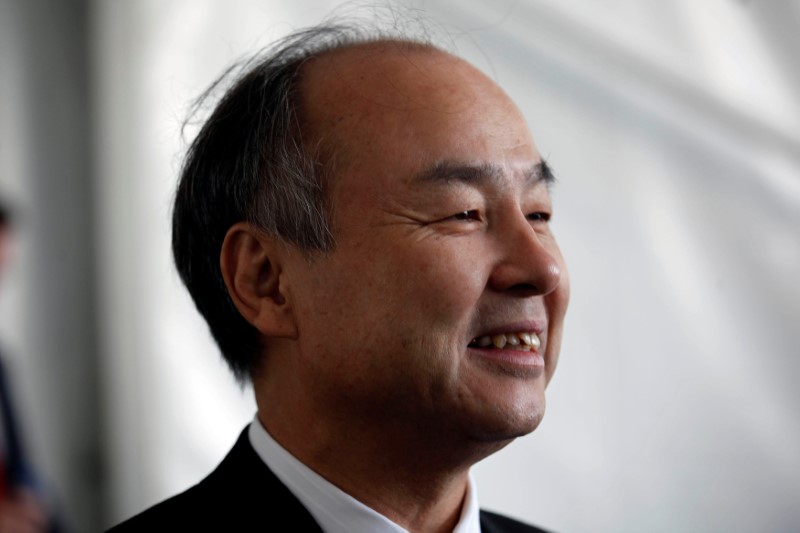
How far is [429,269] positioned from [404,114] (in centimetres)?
23

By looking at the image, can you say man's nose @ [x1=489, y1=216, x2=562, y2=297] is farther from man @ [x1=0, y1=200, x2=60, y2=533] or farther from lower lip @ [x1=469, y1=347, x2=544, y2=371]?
man @ [x1=0, y1=200, x2=60, y2=533]

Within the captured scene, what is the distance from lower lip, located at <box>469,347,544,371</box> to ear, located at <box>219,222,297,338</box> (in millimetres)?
272

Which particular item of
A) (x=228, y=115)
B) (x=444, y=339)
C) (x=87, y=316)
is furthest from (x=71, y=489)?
(x=444, y=339)

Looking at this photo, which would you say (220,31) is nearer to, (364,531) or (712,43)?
(712,43)

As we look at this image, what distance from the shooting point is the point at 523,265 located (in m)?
1.15

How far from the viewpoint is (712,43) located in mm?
1844

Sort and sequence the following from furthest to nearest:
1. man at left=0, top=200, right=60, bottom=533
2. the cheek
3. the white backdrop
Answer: man at left=0, top=200, right=60, bottom=533 → the white backdrop → the cheek

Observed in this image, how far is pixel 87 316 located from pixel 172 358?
36.6 inches

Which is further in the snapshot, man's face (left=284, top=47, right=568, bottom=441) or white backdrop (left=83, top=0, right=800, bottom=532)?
white backdrop (left=83, top=0, right=800, bottom=532)

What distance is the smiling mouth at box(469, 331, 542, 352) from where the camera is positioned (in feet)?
3.82

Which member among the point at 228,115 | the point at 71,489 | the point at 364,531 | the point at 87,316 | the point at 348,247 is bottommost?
the point at 71,489

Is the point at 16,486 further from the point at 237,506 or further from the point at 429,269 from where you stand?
the point at 429,269

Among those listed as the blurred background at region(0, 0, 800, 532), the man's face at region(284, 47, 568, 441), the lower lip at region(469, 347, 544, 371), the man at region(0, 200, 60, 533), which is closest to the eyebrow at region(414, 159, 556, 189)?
the man's face at region(284, 47, 568, 441)

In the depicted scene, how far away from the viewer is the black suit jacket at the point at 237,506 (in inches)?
46.8
